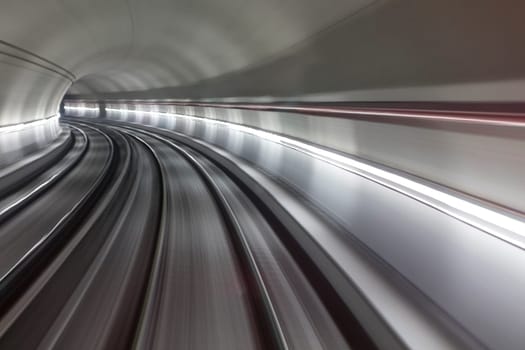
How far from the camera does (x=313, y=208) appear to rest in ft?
26.5

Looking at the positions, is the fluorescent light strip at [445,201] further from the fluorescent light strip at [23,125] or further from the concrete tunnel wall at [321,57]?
the fluorescent light strip at [23,125]

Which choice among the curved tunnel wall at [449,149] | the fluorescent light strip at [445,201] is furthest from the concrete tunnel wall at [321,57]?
the fluorescent light strip at [445,201]

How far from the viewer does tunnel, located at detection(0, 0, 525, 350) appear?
3668mm

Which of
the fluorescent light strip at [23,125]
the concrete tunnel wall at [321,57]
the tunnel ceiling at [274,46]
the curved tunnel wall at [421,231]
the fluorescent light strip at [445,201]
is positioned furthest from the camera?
the fluorescent light strip at [23,125]

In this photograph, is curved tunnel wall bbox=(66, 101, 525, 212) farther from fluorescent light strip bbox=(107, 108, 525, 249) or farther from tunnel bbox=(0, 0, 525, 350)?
fluorescent light strip bbox=(107, 108, 525, 249)

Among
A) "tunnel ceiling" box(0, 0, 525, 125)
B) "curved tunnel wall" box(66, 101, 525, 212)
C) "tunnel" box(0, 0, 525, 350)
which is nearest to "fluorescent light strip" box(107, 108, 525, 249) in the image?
"tunnel" box(0, 0, 525, 350)

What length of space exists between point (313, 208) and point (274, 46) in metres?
3.84

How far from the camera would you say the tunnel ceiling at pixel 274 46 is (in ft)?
13.4

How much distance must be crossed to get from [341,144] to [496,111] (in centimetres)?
457

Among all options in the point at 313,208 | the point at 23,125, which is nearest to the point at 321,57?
the point at 313,208

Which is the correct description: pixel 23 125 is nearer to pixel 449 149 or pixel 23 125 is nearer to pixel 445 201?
pixel 449 149

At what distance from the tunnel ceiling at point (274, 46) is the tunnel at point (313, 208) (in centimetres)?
3

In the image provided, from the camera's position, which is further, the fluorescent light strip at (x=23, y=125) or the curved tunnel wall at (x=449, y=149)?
the fluorescent light strip at (x=23, y=125)

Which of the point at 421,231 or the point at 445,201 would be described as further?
the point at 421,231
